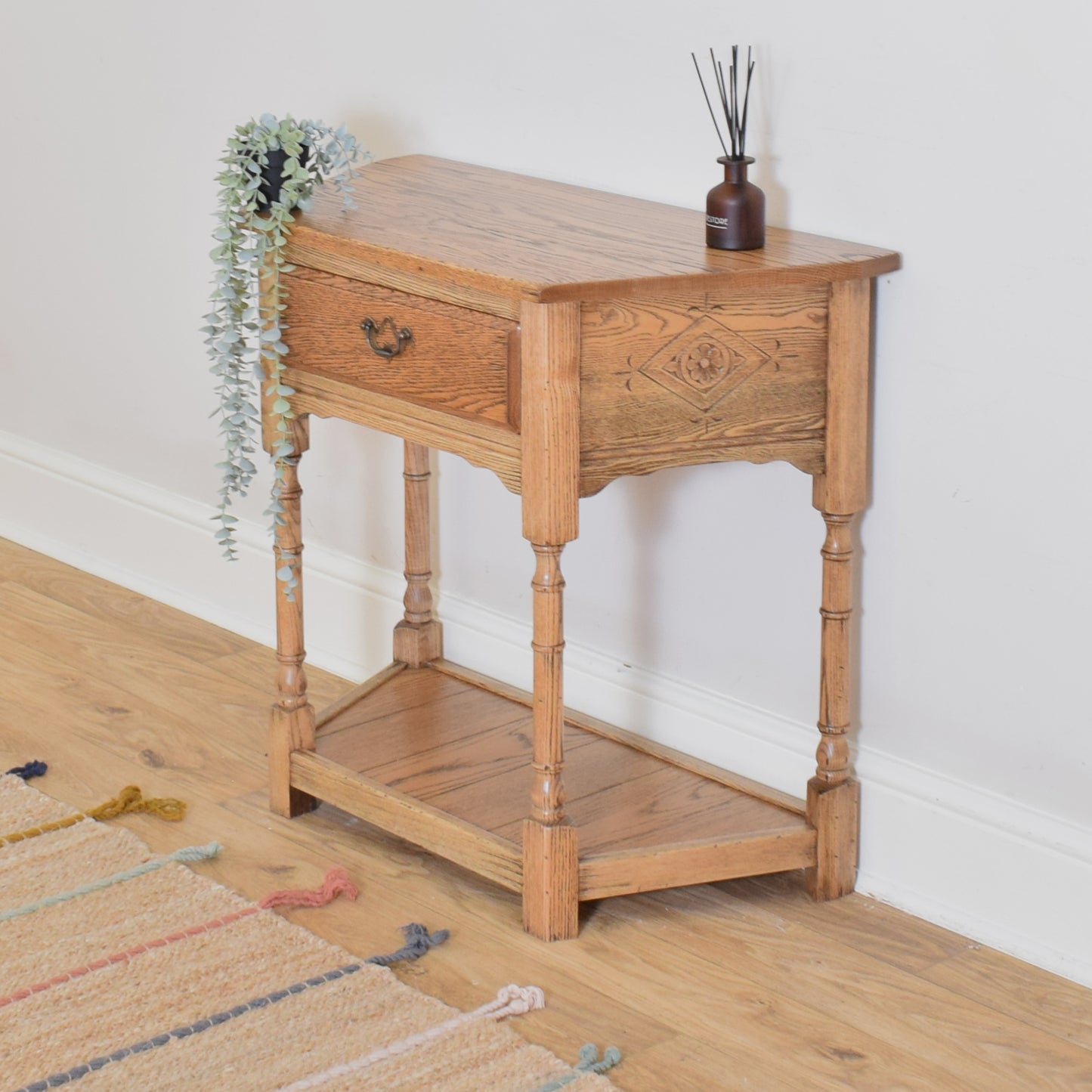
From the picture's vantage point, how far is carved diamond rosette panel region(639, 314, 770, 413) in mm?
1775

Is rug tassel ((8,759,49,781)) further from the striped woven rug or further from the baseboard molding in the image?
the baseboard molding

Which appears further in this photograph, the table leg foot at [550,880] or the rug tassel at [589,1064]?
the table leg foot at [550,880]

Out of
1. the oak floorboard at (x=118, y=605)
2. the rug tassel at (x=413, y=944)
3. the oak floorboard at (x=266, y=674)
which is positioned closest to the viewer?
the rug tassel at (x=413, y=944)

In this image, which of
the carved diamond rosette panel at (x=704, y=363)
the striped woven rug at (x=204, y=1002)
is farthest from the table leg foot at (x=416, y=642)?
the carved diamond rosette panel at (x=704, y=363)

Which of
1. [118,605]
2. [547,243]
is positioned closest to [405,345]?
[547,243]

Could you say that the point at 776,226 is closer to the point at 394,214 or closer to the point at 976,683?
the point at 394,214

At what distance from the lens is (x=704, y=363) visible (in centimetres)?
179

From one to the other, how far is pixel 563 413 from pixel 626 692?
70 cm

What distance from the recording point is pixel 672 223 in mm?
1987

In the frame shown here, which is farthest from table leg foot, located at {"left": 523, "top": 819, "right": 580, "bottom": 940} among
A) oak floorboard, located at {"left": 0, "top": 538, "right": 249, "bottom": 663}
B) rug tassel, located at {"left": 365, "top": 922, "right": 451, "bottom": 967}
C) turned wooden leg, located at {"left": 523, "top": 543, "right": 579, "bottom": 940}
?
oak floorboard, located at {"left": 0, "top": 538, "right": 249, "bottom": 663}

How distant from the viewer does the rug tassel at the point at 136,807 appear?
2248 mm

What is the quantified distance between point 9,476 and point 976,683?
211 cm

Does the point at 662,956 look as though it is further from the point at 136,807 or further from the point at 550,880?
the point at 136,807

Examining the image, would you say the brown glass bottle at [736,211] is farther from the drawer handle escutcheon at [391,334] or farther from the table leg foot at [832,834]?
the table leg foot at [832,834]
